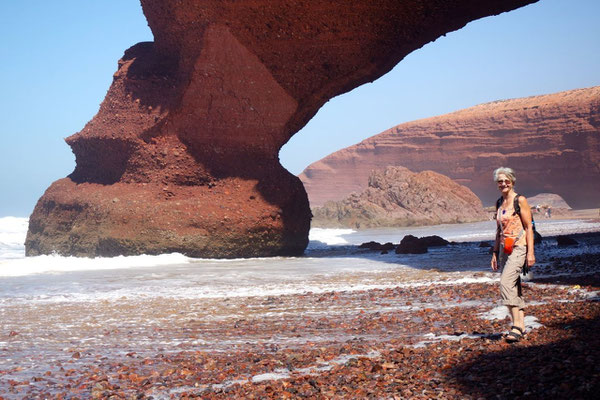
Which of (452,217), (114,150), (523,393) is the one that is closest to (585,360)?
(523,393)

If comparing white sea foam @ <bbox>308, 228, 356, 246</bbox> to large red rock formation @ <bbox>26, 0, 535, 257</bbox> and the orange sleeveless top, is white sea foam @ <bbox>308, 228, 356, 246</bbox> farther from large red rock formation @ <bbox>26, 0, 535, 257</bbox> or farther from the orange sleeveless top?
the orange sleeveless top

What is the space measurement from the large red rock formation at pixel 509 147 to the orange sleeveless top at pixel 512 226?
5608cm

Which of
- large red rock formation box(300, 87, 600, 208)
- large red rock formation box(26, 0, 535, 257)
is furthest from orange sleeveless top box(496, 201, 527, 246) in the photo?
large red rock formation box(300, 87, 600, 208)

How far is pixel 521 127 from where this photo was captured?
209 ft

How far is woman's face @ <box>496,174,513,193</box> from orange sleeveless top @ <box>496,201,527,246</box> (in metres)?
0.12

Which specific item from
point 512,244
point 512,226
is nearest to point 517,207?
point 512,226

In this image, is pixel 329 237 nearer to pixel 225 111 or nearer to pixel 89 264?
pixel 225 111

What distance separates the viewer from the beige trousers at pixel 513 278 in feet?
16.8

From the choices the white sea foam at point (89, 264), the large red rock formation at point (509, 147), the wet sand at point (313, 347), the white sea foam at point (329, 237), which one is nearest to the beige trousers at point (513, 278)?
the wet sand at point (313, 347)

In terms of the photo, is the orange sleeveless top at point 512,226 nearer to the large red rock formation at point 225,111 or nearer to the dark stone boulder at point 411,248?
the large red rock formation at point 225,111

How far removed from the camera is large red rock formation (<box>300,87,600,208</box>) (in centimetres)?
5816

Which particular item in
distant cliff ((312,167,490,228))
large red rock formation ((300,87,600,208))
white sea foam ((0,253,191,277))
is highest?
large red rock formation ((300,87,600,208))

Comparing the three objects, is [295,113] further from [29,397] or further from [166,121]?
[29,397]

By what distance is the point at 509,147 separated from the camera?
213 feet
